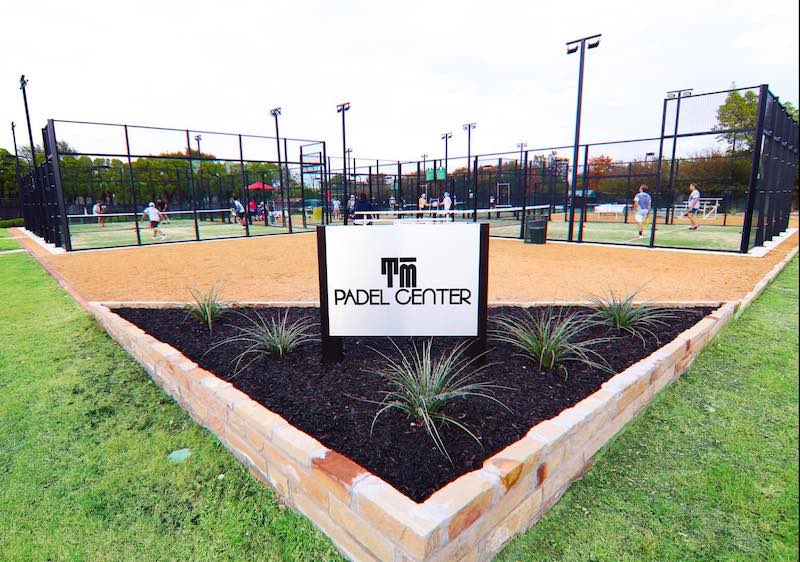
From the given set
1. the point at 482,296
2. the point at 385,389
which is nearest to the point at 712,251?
the point at 482,296

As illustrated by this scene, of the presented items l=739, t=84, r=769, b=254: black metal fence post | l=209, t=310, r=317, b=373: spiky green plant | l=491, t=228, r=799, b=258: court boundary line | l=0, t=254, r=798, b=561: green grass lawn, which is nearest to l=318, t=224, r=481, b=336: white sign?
l=209, t=310, r=317, b=373: spiky green plant

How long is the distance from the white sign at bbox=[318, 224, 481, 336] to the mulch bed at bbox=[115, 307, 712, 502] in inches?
15.3

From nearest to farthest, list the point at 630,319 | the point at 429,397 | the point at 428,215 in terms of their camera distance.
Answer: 1. the point at 429,397
2. the point at 630,319
3. the point at 428,215

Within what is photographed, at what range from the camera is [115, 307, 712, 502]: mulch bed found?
85.5 inches

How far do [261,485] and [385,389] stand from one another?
0.94 m

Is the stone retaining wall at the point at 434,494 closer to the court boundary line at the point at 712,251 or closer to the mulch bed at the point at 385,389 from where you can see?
the mulch bed at the point at 385,389

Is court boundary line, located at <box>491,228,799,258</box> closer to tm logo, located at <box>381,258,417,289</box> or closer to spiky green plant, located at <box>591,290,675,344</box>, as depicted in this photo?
spiky green plant, located at <box>591,290,675,344</box>

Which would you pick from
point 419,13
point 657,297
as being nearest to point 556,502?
point 657,297

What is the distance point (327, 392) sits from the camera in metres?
2.89

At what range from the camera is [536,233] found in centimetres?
1284

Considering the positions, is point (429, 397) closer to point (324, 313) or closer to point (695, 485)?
point (324, 313)

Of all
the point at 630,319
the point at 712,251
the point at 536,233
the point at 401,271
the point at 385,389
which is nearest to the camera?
the point at 385,389

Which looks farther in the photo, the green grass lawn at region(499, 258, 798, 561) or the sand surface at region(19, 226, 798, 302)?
the sand surface at region(19, 226, 798, 302)

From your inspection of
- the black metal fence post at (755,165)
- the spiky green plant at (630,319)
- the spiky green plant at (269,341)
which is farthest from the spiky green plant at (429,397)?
the black metal fence post at (755,165)
